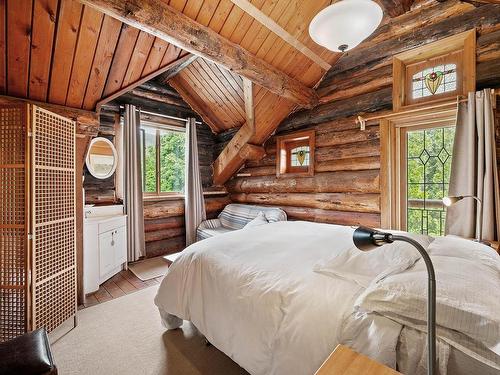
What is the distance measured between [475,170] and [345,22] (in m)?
1.96

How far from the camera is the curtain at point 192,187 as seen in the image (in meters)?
4.50

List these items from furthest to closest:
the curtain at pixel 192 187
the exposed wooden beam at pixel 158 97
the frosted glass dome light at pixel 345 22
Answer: the curtain at pixel 192 187, the exposed wooden beam at pixel 158 97, the frosted glass dome light at pixel 345 22

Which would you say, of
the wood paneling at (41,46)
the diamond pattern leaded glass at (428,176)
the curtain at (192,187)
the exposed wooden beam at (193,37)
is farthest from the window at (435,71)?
the wood paneling at (41,46)

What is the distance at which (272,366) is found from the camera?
1239mm

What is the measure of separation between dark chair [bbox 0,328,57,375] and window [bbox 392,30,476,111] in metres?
3.73

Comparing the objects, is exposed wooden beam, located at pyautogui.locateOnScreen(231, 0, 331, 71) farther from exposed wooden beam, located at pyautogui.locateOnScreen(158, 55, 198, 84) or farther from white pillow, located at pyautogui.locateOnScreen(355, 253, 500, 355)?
white pillow, located at pyautogui.locateOnScreen(355, 253, 500, 355)

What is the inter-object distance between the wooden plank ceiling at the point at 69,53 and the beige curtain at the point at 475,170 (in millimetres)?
3058

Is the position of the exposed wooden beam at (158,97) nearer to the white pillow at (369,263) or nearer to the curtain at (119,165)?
the curtain at (119,165)

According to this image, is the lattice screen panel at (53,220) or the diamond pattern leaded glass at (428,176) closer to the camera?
the lattice screen panel at (53,220)

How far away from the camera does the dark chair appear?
1.10 meters

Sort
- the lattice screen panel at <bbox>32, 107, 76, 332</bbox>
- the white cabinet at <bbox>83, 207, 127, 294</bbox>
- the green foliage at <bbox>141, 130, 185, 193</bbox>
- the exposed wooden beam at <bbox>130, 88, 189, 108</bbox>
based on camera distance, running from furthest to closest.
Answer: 1. the green foliage at <bbox>141, 130, 185, 193</bbox>
2. the exposed wooden beam at <bbox>130, 88, 189, 108</bbox>
3. the white cabinet at <bbox>83, 207, 127, 294</bbox>
4. the lattice screen panel at <bbox>32, 107, 76, 332</bbox>

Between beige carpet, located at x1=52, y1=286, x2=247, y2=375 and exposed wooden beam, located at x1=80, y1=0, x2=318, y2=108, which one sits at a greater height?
exposed wooden beam, located at x1=80, y1=0, x2=318, y2=108

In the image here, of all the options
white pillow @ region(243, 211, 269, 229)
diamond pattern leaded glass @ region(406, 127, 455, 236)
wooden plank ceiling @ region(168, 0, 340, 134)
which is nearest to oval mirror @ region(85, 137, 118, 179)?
wooden plank ceiling @ region(168, 0, 340, 134)

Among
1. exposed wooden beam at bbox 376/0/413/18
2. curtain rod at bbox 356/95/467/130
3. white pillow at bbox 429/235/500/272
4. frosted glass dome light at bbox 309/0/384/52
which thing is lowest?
white pillow at bbox 429/235/500/272
